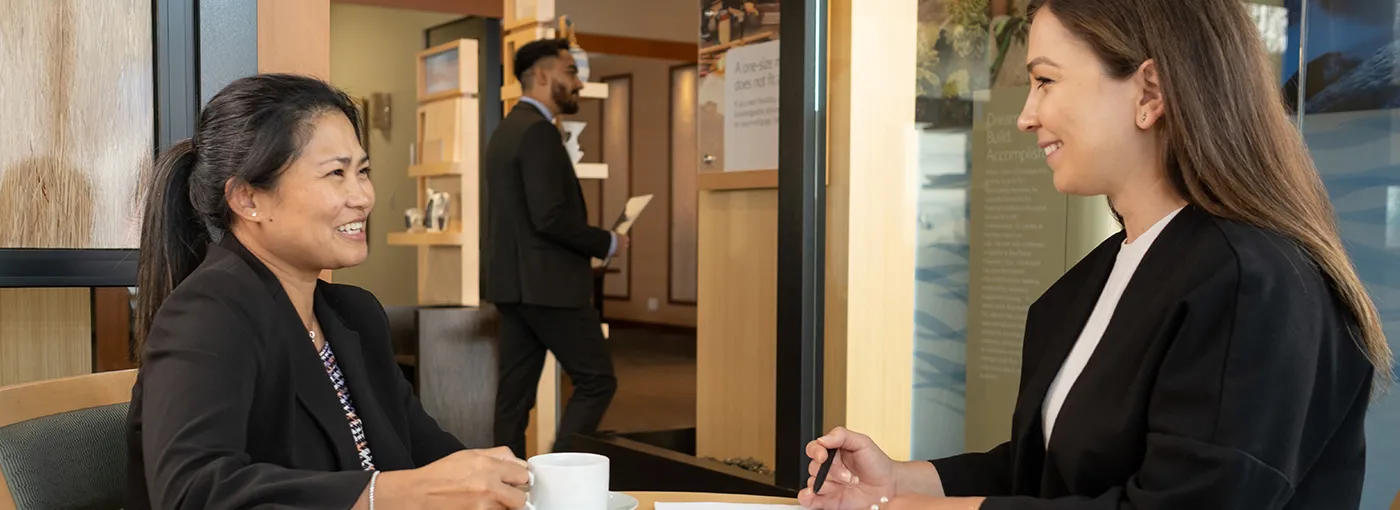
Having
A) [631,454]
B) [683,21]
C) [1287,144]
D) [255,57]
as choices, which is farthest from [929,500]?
[683,21]

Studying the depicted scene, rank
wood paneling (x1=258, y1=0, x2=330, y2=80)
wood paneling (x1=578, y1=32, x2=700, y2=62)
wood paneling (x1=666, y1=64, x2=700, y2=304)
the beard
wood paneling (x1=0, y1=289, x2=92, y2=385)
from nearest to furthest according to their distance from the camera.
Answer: wood paneling (x1=258, y1=0, x2=330, y2=80), wood paneling (x1=0, y1=289, x2=92, y2=385), the beard, wood paneling (x1=578, y1=32, x2=700, y2=62), wood paneling (x1=666, y1=64, x2=700, y2=304)

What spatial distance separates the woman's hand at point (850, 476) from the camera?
146 centimetres

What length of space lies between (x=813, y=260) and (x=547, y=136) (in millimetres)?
1256

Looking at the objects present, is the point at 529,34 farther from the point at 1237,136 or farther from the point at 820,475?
the point at 1237,136

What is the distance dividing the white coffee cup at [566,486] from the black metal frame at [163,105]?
4.82ft

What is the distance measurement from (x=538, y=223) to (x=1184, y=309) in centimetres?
331

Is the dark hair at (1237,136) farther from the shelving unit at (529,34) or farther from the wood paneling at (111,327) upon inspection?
the shelving unit at (529,34)

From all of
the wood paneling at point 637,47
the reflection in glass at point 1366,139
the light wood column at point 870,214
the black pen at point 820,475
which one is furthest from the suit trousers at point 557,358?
the wood paneling at point 637,47

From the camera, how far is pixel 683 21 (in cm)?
1045

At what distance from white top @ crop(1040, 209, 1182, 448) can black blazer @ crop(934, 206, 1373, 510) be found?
0.06 metres

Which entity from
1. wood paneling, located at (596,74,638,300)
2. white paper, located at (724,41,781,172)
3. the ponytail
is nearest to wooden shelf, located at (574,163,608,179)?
white paper, located at (724,41,781,172)

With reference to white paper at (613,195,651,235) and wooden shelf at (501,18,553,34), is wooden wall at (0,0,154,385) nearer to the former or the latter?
white paper at (613,195,651,235)

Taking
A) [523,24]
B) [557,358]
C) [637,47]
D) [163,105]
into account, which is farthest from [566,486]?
[637,47]

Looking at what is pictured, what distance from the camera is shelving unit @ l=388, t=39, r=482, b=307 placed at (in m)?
5.46
